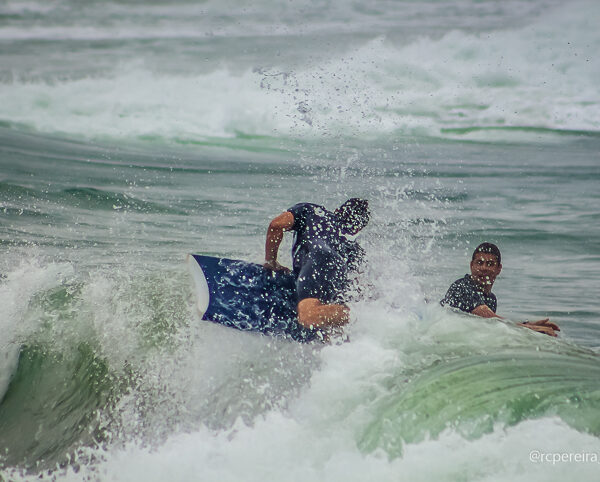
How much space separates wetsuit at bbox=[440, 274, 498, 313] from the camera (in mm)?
3824

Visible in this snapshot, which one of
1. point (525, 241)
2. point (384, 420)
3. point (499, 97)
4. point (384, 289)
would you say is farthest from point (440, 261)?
point (499, 97)

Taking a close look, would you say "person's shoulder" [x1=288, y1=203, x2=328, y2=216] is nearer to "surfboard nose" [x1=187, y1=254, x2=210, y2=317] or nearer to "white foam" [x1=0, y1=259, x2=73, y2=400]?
"surfboard nose" [x1=187, y1=254, x2=210, y2=317]

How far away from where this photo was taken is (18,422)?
12.3ft

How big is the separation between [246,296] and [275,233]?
444mm

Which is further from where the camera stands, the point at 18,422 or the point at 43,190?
the point at 43,190

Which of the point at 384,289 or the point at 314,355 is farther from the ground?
the point at 384,289

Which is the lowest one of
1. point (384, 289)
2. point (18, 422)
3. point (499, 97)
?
point (18, 422)

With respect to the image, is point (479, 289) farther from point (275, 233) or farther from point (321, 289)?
point (275, 233)

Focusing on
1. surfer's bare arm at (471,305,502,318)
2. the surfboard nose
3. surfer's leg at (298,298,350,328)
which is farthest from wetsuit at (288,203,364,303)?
surfer's bare arm at (471,305,502,318)

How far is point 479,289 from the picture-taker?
391 centimetres

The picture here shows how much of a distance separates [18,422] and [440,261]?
4794 millimetres

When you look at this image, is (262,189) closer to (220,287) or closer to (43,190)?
(43,190)

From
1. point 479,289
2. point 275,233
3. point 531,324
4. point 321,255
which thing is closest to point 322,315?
point 321,255

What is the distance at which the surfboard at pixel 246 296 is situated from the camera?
150 inches
